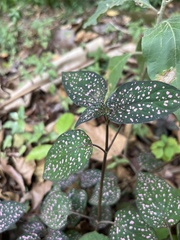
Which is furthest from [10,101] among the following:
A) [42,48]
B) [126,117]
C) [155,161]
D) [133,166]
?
[126,117]

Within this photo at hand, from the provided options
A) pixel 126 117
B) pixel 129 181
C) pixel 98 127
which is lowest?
pixel 129 181

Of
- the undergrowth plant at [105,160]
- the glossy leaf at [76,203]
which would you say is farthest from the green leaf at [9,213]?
the glossy leaf at [76,203]

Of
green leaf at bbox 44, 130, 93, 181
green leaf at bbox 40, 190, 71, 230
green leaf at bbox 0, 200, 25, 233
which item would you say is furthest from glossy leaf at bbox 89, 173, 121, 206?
green leaf at bbox 44, 130, 93, 181

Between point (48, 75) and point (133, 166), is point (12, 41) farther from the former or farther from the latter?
point (133, 166)

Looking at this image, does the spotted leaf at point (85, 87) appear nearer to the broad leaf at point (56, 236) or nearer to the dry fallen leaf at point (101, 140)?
the broad leaf at point (56, 236)

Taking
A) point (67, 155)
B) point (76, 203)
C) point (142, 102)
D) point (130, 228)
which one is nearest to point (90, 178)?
point (76, 203)
